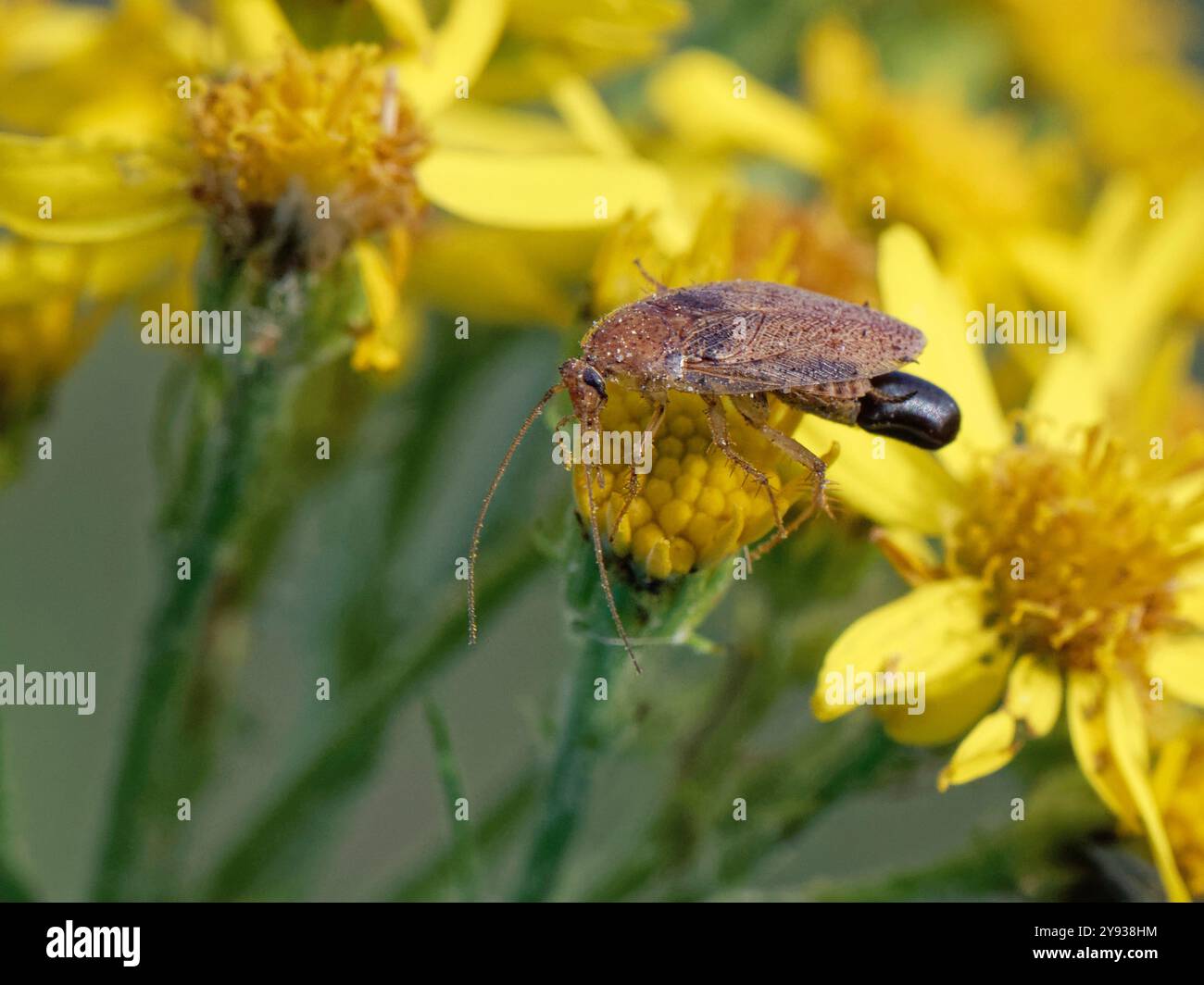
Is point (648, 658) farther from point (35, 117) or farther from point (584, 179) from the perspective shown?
point (35, 117)

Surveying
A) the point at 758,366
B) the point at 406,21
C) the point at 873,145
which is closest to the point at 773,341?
the point at 758,366

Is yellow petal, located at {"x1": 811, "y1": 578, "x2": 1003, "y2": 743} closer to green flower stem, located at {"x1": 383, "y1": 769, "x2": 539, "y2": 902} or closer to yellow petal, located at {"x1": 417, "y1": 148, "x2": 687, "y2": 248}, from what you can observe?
green flower stem, located at {"x1": 383, "y1": 769, "x2": 539, "y2": 902}

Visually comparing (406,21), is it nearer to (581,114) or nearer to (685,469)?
(581,114)

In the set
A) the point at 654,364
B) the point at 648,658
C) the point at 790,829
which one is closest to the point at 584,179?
the point at 654,364

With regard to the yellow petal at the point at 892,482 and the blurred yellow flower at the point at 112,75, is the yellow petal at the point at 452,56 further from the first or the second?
the yellow petal at the point at 892,482

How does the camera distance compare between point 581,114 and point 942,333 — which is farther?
point 581,114

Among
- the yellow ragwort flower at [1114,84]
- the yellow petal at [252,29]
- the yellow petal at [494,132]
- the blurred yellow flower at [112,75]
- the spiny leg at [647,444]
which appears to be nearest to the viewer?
the spiny leg at [647,444]

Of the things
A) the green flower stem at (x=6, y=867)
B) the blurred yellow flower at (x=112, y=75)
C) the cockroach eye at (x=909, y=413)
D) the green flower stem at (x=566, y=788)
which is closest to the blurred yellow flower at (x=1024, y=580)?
the cockroach eye at (x=909, y=413)
